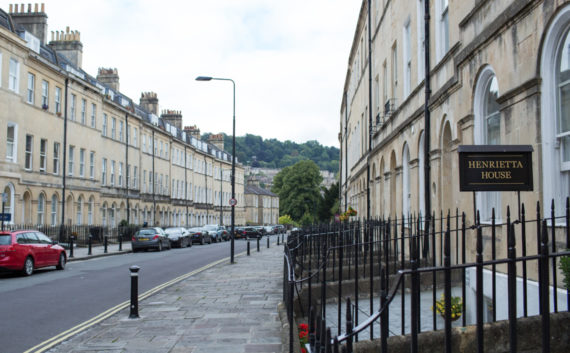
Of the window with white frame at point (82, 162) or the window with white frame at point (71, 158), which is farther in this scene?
the window with white frame at point (82, 162)

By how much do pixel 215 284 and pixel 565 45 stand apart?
10695 millimetres

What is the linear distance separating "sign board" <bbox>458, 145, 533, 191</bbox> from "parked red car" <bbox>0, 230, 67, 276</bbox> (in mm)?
14790

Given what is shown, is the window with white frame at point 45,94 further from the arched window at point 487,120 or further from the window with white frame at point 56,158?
the arched window at point 487,120

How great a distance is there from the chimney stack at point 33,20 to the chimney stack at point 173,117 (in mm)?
30259

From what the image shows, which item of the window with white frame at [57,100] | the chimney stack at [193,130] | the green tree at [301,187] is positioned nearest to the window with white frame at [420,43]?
the window with white frame at [57,100]

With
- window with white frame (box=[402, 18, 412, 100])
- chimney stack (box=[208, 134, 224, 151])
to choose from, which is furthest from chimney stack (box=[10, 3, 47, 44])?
chimney stack (box=[208, 134, 224, 151])

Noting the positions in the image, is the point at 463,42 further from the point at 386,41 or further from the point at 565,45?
the point at 386,41

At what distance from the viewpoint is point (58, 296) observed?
1245cm

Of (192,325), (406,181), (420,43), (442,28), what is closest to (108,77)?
(406,181)

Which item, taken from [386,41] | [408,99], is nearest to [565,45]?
[408,99]

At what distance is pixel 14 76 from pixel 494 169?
28307mm

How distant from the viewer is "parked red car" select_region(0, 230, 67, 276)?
53.8ft

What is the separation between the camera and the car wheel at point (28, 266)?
17016mm

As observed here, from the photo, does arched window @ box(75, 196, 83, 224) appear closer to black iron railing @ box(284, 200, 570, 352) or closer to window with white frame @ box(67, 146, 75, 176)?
window with white frame @ box(67, 146, 75, 176)
